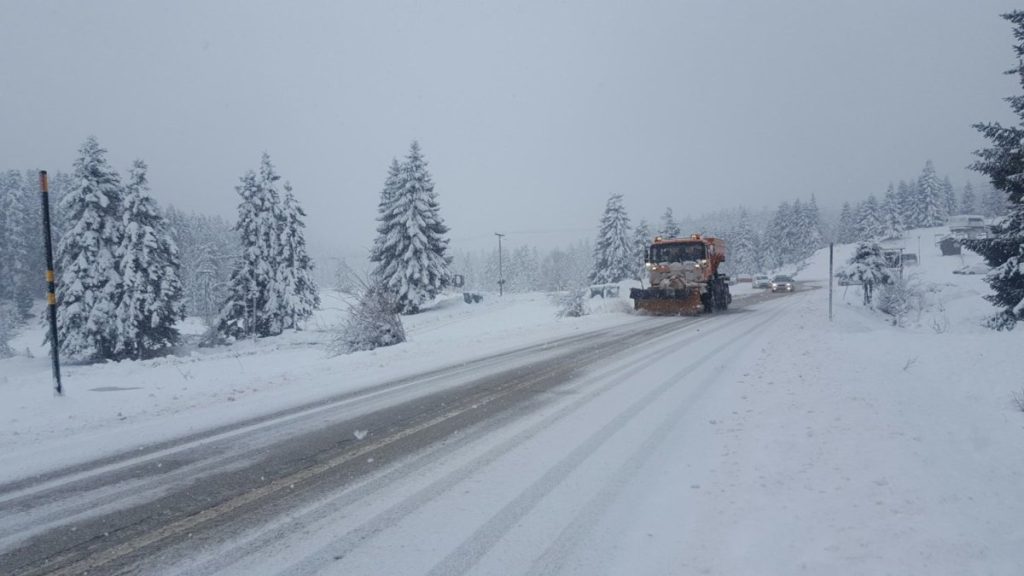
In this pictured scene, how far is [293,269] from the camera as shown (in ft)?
134

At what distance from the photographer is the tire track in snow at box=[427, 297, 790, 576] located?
131 inches

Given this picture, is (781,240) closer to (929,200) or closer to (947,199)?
(929,200)

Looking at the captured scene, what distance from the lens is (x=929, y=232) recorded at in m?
96.9

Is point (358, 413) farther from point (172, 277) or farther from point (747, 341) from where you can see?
point (172, 277)

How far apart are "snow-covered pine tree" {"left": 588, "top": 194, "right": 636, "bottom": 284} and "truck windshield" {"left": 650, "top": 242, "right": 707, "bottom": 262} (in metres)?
32.7

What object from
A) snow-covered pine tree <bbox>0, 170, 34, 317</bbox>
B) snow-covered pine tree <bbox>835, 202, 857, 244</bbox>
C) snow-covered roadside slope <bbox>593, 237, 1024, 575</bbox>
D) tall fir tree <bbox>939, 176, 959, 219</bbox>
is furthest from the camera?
tall fir tree <bbox>939, 176, 959, 219</bbox>

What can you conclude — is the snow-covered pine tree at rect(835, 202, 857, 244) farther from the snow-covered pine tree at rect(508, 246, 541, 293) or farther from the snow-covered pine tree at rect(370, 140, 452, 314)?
the snow-covered pine tree at rect(370, 140, 452, 314)

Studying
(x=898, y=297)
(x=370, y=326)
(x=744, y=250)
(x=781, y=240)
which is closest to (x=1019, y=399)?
(x=370, y=326)

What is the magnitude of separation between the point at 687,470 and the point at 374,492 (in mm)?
2752

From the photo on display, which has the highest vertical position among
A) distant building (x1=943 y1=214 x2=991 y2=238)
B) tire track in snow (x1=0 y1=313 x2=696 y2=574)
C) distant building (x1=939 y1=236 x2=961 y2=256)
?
distant building (x1=943 y1=214 x2=991 y2=238)

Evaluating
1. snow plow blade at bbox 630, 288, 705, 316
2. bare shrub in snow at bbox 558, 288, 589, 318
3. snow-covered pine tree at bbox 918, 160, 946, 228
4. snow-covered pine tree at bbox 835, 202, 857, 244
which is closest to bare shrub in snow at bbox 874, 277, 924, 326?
snow plow blade at bbox 630, 288, 705, 316

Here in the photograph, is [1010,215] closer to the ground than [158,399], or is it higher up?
higher up

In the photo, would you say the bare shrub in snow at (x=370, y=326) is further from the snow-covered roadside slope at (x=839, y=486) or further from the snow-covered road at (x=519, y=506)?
the snow-covered roadside slope at (x=839, y=486)

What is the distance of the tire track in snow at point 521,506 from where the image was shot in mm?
3328
